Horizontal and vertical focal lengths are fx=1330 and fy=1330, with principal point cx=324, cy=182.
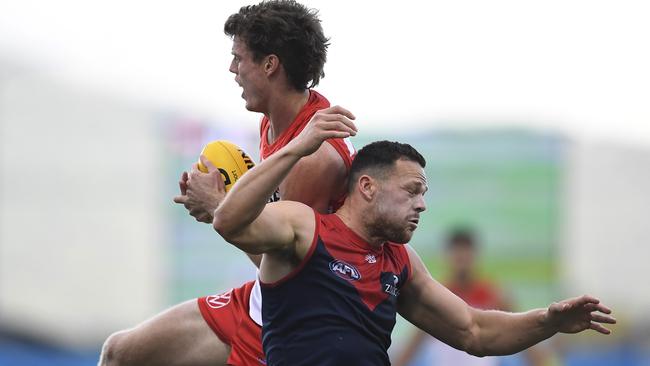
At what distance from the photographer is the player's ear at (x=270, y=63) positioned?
6.58 m

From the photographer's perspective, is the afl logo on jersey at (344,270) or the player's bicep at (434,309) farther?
the player's bicep at (434,309)

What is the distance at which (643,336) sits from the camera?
71.9 ft

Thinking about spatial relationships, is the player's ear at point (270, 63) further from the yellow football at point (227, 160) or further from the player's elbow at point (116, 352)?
the player's elbow at point (116, 352)

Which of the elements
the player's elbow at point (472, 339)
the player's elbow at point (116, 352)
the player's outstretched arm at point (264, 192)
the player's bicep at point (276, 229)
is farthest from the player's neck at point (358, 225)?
the player's elbow at point (116, 352)

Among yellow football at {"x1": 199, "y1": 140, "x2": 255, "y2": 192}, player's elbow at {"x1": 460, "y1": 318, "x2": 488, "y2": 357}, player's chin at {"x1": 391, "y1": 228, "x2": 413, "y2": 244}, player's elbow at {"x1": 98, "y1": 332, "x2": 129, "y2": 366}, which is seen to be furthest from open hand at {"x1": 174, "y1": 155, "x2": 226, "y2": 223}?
player's elbow at {"x1": 460, "y1": 318, "x2": 488, "y2": 357}

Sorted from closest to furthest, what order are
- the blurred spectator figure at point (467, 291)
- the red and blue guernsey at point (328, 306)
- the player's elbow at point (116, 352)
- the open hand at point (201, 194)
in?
the red and blue guernsey at point (328, 306)
the open hand at point (201, 194)
the player's elbow at point (116, 352)
the blurred spectator figure at point (467, 291)

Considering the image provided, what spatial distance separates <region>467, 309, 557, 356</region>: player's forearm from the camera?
267 inches

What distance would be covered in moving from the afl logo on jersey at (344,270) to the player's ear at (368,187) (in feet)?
1.10

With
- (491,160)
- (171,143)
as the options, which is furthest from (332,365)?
(171,143)

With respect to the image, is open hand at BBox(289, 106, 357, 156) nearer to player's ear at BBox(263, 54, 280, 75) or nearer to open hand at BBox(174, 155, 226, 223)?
open hand at BBox(174, 155, 226, 223)

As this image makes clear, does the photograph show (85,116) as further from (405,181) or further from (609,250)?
(405,181)

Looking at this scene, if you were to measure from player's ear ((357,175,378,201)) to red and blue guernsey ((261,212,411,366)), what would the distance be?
0.18 meters

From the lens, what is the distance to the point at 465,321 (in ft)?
22.7

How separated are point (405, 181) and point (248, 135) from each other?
15992mm
